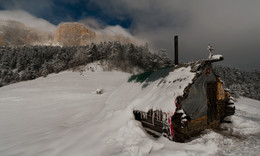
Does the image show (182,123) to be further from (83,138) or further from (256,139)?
(83,138)

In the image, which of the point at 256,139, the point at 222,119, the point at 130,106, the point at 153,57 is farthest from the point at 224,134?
the point at 153,57

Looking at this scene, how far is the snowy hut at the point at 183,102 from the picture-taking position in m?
5.36

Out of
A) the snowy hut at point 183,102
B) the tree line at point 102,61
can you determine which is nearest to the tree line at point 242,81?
the tree line at point 102,61

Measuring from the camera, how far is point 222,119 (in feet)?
26.3

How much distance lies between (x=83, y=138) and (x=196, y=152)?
4383 millimetres

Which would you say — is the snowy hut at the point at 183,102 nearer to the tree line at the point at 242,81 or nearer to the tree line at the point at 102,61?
the tree line at the point at 102,61

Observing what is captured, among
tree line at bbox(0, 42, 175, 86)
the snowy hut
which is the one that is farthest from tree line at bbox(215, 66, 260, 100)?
the snowy hut

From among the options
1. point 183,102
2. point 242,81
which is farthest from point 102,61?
point 242,81

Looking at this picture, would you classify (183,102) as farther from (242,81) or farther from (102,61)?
(242,81)

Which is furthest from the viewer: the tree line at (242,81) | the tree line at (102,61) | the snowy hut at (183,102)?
A: the tree line at (242,81)

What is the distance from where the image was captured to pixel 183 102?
18.4 ft

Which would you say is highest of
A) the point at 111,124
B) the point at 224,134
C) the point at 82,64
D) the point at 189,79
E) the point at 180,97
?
the point at 82,64

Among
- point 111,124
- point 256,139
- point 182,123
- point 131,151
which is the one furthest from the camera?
point 111,124

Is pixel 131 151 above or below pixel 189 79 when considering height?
below
